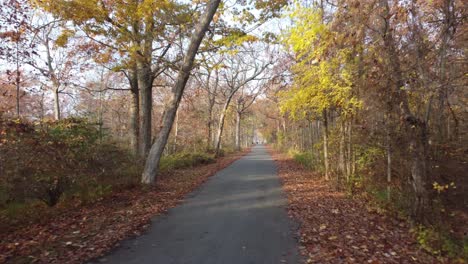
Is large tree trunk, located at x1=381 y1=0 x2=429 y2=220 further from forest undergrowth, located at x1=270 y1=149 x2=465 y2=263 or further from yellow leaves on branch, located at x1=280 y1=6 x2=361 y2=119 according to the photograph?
yellow leaves on branch, located at x1=280 y1=6 x2=361 y2=119

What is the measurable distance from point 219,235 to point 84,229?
2.70 m

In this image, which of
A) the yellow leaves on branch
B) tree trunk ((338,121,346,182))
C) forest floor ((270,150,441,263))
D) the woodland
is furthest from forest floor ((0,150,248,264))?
tree trunk ((338,121,346,182))

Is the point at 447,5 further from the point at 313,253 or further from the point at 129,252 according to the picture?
the point at 129,252

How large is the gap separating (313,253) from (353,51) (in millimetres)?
6004

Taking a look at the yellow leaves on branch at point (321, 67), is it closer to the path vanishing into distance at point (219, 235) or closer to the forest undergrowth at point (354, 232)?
the forest undergrowth at point (354, 232)

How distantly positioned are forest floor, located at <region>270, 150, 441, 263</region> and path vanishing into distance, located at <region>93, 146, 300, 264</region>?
34 centimetres

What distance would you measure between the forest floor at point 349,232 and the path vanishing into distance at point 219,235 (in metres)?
0.34

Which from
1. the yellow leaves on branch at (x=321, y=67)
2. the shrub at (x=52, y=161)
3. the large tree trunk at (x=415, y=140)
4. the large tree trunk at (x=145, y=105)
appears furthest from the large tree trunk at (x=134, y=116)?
the large tree trunk at (x=415, y=140)

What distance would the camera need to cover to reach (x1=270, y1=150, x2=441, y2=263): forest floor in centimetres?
493

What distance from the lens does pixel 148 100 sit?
1414 cm

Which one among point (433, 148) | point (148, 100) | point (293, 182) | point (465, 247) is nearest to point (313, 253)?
point (465, 247)

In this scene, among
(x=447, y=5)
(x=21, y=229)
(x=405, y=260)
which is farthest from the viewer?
(x=447, y=5)

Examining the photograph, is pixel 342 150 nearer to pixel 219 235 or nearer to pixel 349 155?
pixel 349 155

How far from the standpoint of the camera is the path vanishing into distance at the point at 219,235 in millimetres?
4762
